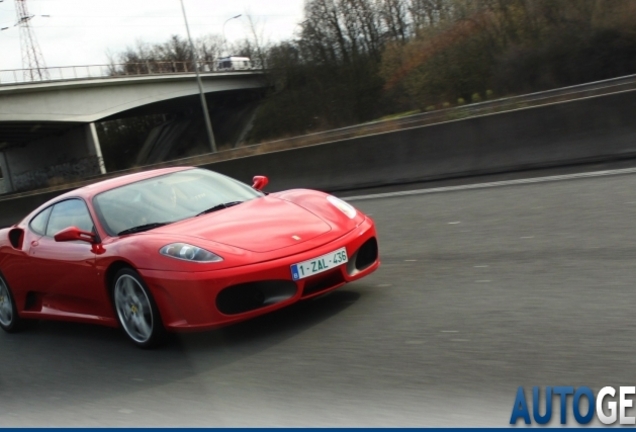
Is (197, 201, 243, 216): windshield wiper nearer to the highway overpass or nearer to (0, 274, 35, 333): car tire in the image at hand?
(0, 274, 35, 333): car tire

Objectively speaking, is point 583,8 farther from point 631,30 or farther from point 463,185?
point 463,185

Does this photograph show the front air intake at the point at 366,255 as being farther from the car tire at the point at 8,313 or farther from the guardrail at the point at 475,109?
the guardrail at the point at 475,109

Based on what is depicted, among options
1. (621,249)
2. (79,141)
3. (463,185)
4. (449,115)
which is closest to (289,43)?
(79,141)

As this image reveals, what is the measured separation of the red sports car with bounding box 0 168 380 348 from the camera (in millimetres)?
5414

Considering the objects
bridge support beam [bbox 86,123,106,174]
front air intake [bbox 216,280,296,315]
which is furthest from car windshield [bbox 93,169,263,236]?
bridge support beam [bbox 86,123,106,174]

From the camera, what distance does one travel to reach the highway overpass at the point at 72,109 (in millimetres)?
48500

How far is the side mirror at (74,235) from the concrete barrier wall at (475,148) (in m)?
7.83

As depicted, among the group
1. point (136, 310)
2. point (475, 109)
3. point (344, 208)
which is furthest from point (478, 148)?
point (136, 310)

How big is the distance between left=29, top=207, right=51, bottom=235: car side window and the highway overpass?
42.0m

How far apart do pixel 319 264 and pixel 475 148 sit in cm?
797

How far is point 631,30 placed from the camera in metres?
36.0

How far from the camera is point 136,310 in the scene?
5.75 meters

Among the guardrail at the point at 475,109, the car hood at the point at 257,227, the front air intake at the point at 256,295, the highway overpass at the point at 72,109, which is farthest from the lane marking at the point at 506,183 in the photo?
the highway overpass at the point at 72,109

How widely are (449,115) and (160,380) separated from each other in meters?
16.7
